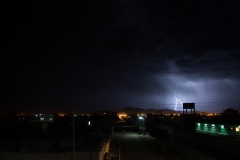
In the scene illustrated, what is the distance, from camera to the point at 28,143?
34812 millimetres

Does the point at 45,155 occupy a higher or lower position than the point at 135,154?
higher

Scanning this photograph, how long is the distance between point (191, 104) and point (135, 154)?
1332 inches

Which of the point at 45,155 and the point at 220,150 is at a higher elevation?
the point at 45,155

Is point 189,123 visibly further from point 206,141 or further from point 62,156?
point 62,156

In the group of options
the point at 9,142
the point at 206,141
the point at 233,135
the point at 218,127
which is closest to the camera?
the point at 9,142

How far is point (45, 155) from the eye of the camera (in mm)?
23859

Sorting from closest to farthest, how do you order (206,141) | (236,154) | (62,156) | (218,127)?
1. (62,156)
2. (236,154)
3. (206,141)
4. (218,127)

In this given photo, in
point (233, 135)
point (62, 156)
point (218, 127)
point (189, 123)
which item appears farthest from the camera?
point (189, 123)

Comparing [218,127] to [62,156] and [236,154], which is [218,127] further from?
[62,156]

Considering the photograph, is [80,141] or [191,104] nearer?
[80,141]

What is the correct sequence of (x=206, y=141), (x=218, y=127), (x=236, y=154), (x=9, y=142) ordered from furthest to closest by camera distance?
(x=218, y=127) < (x=206, y=141) < (x=9, y=142) < (x=236, y=154)

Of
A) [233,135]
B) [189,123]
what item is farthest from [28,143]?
[189,123]

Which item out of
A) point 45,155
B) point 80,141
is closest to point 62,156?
point 45,155

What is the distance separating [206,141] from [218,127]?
11.4 metres
